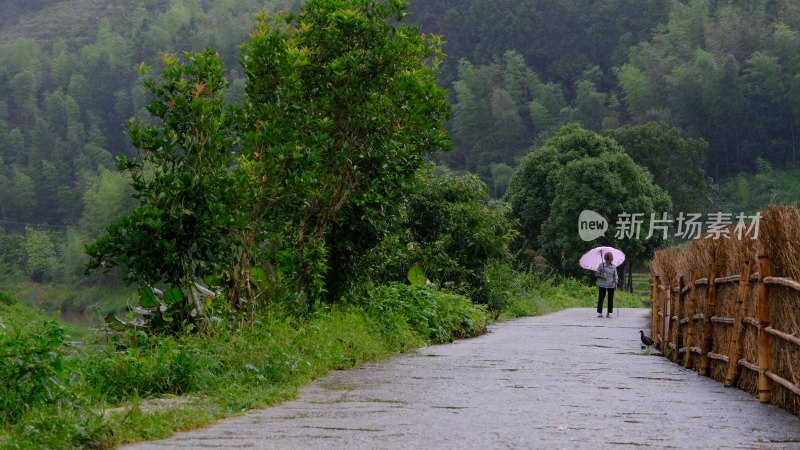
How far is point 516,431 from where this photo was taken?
6.80 metres

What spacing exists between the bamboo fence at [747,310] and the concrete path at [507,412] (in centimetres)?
25

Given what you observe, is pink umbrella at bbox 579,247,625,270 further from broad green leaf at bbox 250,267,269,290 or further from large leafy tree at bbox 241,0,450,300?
broad green leaf at bbox 250,267,269,290

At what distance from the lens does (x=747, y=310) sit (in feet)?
32.4

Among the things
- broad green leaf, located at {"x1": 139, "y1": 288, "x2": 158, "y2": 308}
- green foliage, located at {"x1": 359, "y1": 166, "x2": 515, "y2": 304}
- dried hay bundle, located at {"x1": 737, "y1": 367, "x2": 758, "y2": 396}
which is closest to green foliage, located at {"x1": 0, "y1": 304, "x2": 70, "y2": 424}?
broad green leaf, located at {"x1": 139, "y1": 288, "x2": 158, "y2": 308}

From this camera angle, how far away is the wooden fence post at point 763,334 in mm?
9016

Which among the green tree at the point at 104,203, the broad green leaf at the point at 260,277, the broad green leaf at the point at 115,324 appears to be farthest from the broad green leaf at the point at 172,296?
the green tree at the point at 104,203

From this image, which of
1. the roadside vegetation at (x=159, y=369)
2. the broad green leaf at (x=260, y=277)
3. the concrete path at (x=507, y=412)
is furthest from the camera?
the broad green leaf at (x=260, y=277)

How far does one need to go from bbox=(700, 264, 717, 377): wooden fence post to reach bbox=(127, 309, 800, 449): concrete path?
26 cm

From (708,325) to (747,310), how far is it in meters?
1.66


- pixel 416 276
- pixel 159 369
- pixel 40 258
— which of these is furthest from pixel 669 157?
pixel 159 369

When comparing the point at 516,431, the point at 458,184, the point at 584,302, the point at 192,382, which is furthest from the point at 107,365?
the point at 584,302

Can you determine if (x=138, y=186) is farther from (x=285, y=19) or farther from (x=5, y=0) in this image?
(x=5, y=0)

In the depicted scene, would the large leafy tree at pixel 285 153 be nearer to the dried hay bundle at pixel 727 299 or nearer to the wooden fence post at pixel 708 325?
the wooden fence post at pixel 708 325

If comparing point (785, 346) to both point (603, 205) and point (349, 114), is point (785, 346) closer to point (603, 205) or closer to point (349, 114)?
point (349, 114)
